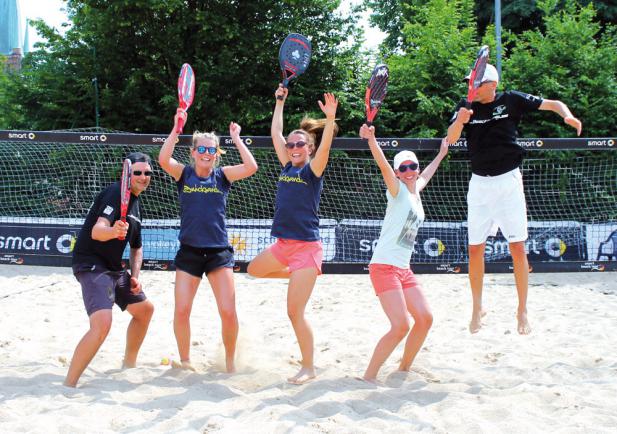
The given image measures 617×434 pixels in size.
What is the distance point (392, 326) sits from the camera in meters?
4.52

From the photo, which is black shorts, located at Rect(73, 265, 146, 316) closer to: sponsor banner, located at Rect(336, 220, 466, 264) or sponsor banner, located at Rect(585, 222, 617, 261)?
sponsor banner, located at Rect(336, 220, 466, 264)

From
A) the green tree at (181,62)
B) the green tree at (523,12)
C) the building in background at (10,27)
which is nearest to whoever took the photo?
the green tree at (181,62)

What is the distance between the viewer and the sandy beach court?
3705 mm

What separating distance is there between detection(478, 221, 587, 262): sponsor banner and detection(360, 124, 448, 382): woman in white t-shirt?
4902 mm

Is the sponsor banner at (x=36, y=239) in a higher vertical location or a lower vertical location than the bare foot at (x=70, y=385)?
higher

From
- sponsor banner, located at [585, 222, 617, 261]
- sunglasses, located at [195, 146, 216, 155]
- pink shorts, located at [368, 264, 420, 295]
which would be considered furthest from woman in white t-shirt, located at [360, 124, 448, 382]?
sponsor banner, located at [585, 222, 617, 261]

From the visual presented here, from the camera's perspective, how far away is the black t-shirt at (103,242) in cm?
450

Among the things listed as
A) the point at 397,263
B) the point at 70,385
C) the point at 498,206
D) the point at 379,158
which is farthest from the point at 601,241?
the point at 70,385

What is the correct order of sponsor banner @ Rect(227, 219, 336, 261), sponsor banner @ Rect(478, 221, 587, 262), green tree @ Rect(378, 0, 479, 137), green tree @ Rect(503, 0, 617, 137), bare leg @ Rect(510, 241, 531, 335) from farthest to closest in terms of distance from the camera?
green tree @ Rect(378, 0, 479, 137) < green tree @ Rect(503, 0, 617, 137) < sponsor banner @ Rect(478, 221, 587, 262) < sponsor banner @ Rect(227, 219, 336, 261) < bare leg @ Rect(510, 241, 531, 335)

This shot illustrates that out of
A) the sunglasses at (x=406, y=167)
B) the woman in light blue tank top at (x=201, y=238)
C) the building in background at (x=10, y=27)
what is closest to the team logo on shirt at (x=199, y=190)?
the woman in light blue tank top at (x=201, y=238)

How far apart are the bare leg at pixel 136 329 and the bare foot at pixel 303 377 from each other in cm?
128

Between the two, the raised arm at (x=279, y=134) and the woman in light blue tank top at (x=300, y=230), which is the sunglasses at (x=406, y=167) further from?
the raised arm at (x=279, y=134)

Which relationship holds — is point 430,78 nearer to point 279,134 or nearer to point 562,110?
point 562,110

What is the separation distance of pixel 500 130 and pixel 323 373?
8.38ft
